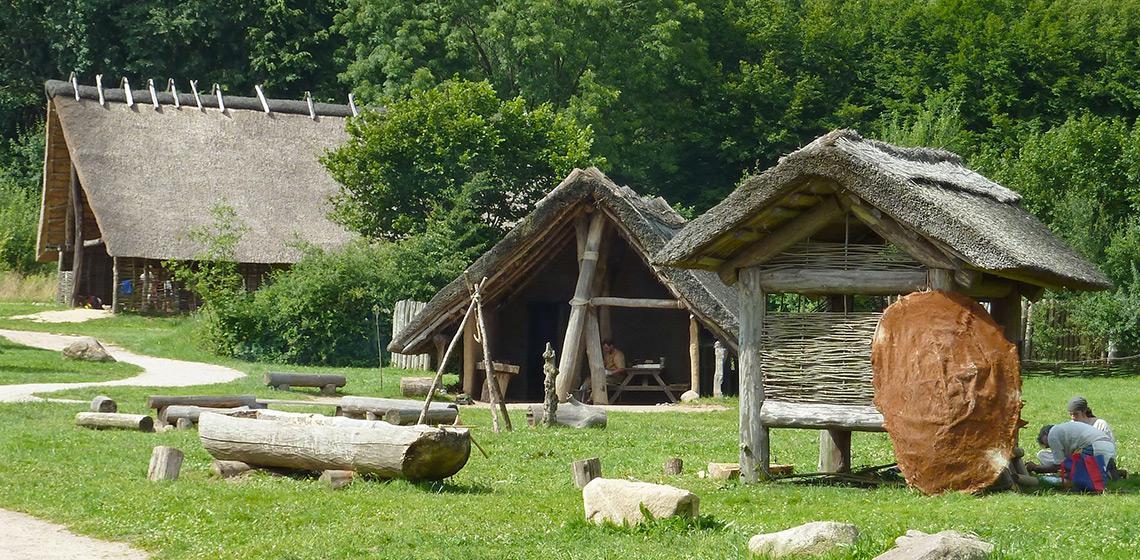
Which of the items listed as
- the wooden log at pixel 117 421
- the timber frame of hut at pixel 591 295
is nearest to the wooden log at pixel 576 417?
the timber frame of hut at pixel 591 295

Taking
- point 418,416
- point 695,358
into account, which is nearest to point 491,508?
point 418,416

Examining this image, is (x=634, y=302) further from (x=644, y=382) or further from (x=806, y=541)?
(x=806, y=541)

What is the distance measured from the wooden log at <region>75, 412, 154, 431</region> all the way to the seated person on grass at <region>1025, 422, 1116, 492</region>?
1053cm

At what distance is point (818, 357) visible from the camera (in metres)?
14.5

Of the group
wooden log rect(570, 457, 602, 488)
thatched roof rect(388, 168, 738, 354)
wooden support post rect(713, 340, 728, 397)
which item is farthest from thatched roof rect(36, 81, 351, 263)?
wooden log rect(570, 457, 602, 488)

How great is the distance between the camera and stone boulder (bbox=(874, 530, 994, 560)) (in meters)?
8.73

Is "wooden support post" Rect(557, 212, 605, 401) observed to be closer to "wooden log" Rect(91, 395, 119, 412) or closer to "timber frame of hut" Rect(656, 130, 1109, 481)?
"wooden log" Rect(91, 395, 119, 412)

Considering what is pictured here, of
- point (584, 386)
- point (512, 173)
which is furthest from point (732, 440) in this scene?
point (512, 173)

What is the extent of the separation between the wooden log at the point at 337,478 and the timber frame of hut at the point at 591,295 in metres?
11.1

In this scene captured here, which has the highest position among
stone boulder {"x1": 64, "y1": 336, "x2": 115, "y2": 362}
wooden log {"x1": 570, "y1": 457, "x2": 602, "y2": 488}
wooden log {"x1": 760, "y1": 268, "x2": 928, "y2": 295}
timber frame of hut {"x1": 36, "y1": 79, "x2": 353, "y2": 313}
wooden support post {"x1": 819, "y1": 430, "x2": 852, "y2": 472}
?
timber frame of hut {"x1": 36, "y1": 79, "x2": 353, "y2": 313}

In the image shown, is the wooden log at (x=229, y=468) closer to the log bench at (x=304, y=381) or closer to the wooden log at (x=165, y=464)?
the wooden log at (x=165, y=464)

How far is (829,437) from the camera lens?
1530 centimetres

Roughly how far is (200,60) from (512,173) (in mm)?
26127

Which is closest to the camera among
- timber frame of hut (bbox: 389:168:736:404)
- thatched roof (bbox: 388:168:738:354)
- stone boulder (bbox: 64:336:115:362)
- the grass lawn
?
the grass lawn
